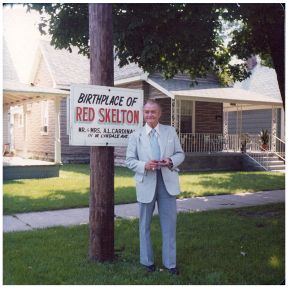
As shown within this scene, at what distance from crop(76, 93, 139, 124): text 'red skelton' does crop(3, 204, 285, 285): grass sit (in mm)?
1645

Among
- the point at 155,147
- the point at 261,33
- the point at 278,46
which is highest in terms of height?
the point at 261,33

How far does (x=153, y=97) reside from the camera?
18.2 meters

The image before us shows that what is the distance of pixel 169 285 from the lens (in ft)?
14.0

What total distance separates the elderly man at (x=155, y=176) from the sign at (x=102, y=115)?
263mm

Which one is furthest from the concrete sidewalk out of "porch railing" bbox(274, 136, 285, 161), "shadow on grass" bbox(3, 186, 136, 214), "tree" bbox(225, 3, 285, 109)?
"porch railing" bbox(274, 136, 285, 161)

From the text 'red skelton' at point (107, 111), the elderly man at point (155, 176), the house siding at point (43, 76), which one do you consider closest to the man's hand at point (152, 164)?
the elderly man at point (155, 176)

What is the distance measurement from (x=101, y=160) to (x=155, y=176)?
0.69 m

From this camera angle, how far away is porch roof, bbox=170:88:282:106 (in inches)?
671

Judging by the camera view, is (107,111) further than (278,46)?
No

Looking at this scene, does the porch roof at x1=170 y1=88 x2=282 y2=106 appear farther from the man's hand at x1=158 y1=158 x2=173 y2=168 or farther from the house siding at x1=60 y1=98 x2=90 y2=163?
the man's hand at x1=158 y1=158 x2=173 y2=168

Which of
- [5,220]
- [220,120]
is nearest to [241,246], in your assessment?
[5,220]

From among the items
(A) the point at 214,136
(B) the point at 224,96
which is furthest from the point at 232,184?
(A) the point at 214,136

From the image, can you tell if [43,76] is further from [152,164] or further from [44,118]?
[152,164]

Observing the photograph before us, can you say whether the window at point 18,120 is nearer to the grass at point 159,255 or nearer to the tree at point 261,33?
the tree at point 261,33
